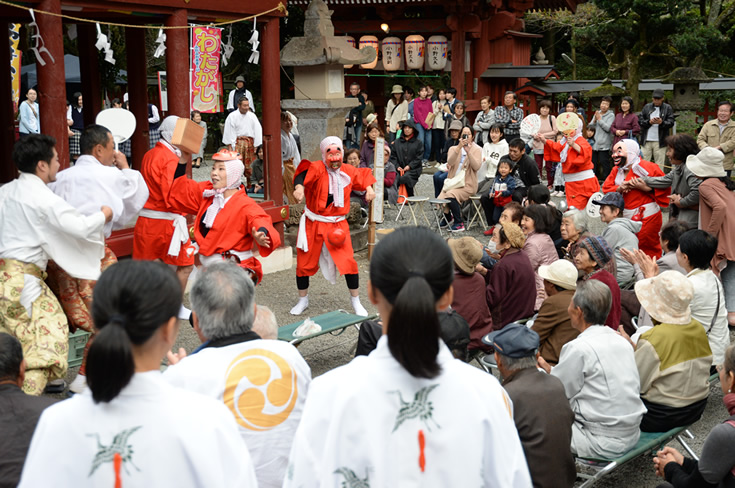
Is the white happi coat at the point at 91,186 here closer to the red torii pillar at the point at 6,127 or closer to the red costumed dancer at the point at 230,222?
the red costumed dancer at the point at 230,222

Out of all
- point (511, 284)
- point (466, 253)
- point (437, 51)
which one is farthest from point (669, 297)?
point (437, 51)

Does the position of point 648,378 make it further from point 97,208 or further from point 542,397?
point 97,208

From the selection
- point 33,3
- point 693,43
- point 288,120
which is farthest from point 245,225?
point 693,43

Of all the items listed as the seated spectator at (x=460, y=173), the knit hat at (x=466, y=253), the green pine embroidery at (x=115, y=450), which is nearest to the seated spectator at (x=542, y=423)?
the knit hat at (x=466, y=253)

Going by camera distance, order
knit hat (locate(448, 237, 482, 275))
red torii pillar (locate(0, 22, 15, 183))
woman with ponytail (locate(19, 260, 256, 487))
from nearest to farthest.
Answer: woman with ponytail (locate(19, 260, 256, 487))
knit hat (locate(448, 237, 482, 275))
red torii pillar (locate(0, 22, 15, 183))

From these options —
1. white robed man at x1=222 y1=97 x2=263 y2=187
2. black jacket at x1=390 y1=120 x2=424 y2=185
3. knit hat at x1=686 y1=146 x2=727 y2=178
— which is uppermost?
white robed man at x1=222 y1=97 x2=263 y2=187

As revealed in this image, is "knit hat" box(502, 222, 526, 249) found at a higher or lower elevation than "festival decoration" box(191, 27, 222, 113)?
lower

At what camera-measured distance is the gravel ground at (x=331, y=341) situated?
14.0 ft

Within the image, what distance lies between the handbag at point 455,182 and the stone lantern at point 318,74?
1810 mm

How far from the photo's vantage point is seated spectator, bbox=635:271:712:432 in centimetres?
393

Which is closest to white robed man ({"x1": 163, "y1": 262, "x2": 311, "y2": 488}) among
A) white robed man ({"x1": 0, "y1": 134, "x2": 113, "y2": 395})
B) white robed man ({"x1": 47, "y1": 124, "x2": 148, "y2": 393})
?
white robed man ({"x1": 0, "y1": 134, "x2": 113, "y2": 395})

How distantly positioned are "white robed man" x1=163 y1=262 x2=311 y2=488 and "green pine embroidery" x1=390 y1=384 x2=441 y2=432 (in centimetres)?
76

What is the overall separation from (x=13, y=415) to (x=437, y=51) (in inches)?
631

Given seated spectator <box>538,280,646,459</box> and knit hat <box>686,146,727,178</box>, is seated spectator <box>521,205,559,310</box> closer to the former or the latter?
knit hat <box>686,146,727,178</box>
